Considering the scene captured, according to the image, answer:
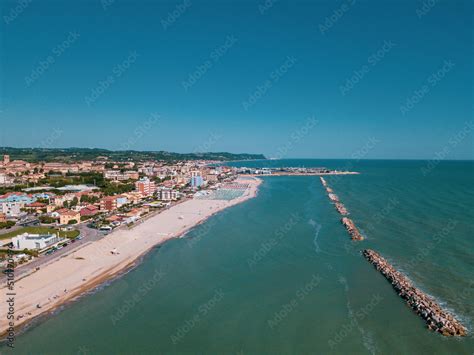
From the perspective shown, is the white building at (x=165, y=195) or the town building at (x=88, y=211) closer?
the town building at (x=88, y=211)

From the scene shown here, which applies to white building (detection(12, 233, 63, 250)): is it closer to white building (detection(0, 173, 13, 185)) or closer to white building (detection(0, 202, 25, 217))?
white building (detection(0, 202, 25, 217))

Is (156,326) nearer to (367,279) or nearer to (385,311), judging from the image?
(385,311)

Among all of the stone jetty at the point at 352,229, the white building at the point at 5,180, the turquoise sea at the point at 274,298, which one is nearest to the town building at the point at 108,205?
the turquoise sea at the point at 274,298

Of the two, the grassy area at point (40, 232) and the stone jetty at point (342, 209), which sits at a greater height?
the stone jetty at point (342, 209)

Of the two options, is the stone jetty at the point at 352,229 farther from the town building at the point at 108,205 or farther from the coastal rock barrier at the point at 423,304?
the town building at the point at 108,205

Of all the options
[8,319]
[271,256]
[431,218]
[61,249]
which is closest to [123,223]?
[61,249]

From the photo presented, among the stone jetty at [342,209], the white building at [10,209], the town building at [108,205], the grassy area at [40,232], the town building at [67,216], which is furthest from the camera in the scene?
the stone jetty at [342,209]
